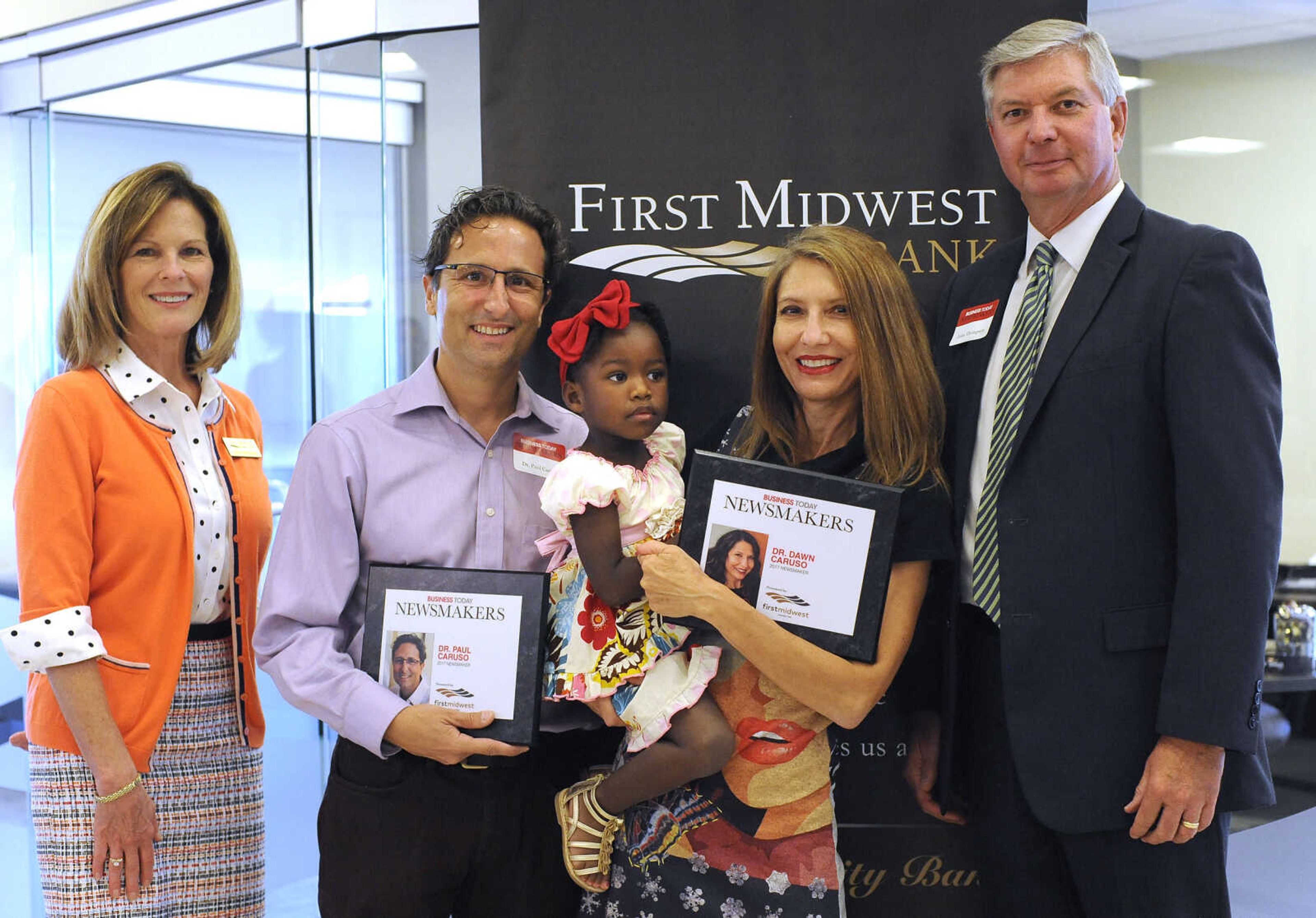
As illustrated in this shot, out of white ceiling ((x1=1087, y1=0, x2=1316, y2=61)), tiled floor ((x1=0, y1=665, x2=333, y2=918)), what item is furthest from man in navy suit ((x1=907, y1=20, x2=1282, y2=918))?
white ceiling ((x1=1087, y1=0, x2=1316, y2=61))

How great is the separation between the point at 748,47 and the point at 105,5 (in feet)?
8.21

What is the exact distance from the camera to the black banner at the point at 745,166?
8.33 feet

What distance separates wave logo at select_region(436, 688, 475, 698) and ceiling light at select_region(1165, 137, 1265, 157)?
4240mm

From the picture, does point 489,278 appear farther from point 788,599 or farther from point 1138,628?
point 1138,628

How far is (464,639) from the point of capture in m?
2.05

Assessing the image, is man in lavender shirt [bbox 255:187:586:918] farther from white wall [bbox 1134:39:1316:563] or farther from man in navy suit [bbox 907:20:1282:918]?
white wall [bbox 1134:39:1316:563]

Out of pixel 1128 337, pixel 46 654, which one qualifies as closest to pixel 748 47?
pixel 1128 337

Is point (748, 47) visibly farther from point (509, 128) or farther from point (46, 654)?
point (46, 654)

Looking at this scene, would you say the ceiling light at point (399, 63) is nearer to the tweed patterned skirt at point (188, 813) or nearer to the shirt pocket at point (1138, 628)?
the tweed patterned skirt at point (188, 813)

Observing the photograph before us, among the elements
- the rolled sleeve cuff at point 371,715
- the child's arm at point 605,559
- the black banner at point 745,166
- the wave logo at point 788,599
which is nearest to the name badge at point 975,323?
the black banner at point 745,166

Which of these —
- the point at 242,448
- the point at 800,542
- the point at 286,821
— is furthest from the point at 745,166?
the point at 286,821

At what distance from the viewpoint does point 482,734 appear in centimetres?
204

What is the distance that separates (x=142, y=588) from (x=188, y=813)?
1.67 ft

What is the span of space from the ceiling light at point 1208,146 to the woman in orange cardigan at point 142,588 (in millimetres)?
4153
